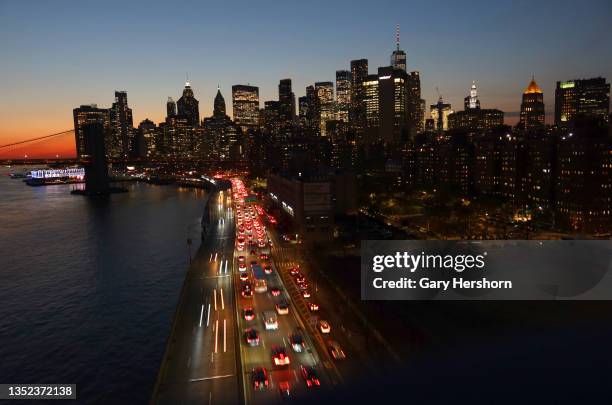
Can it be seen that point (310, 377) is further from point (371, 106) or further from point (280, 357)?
point (371, 106)

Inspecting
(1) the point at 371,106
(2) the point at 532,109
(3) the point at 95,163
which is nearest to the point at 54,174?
(3) the point at 95,163

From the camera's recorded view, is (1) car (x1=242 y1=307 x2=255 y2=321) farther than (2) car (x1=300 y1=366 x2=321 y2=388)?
Yes

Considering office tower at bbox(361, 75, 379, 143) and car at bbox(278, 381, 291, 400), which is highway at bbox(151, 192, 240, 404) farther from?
office tower at bbox(361, 75, 379, 143)

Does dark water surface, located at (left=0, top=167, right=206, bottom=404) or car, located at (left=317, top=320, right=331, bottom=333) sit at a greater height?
car, located at (left=317, top=320, right=331, bottom=333)

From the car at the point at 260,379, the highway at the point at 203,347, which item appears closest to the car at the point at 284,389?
the car at the point at 260,379

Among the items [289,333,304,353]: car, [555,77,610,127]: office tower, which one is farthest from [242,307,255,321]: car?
[555,77,610,127]: office tower

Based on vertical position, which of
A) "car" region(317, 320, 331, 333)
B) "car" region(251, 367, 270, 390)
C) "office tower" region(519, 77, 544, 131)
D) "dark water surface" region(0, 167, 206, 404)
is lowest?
"dark water surface" region(0, 167, 206, 404)

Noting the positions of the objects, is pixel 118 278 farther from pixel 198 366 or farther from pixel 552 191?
pixel 552 191

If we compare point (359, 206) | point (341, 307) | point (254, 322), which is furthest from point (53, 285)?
point (359, 206)
